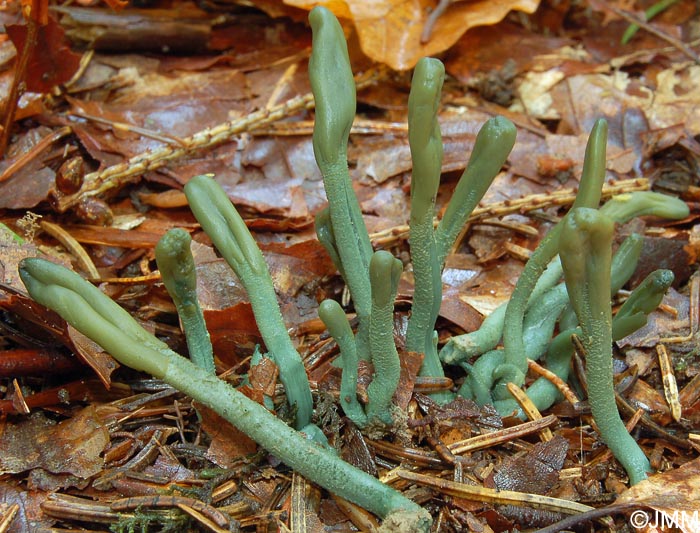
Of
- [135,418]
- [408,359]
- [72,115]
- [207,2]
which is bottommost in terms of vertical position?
[135,418]

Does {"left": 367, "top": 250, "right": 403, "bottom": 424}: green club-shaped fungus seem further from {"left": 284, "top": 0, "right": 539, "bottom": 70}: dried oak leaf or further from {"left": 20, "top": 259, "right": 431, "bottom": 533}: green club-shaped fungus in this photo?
{"left": 284, "top": 0, "right": 539, "bottom": 70}: dried oak leaf

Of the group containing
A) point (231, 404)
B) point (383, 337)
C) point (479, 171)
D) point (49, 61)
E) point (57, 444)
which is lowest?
point (57, 444)

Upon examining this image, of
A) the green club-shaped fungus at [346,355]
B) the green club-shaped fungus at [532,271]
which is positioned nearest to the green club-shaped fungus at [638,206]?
the green club-shaped fungus at [532,271]

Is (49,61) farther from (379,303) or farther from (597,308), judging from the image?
(597,308)

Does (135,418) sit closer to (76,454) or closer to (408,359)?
(76,454)

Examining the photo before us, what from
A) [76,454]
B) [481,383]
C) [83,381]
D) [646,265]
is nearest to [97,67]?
[83,381]

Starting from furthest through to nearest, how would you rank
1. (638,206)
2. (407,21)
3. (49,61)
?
(407,21) → (49,61) → (638,206)

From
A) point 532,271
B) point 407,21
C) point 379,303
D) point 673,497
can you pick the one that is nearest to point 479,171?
point 532,271
